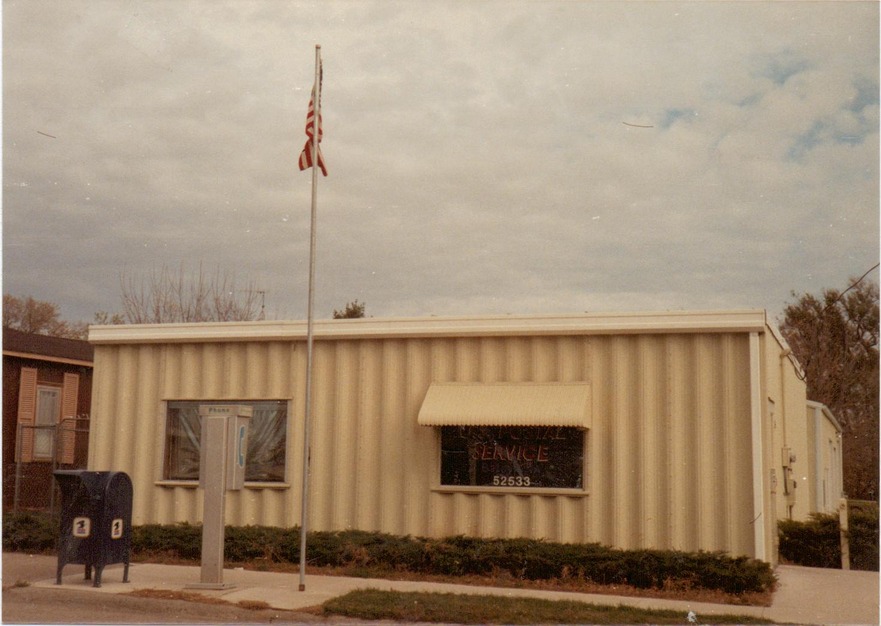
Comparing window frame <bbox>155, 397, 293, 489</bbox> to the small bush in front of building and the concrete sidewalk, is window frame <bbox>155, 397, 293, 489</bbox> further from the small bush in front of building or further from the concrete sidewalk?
the small bush in front of building

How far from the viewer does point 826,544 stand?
15203mm

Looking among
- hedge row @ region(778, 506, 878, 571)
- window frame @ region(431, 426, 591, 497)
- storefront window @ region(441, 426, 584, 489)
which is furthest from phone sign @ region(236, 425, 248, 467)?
hedge row @ region(778, 506, 878, 571)

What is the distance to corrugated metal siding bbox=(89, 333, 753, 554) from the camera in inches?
506

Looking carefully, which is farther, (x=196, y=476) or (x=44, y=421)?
(x=44, y=421)

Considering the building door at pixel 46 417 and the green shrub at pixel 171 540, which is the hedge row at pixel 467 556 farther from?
the building door at pixel 46 417

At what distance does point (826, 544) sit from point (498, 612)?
7.74 metres

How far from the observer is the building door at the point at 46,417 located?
81.6ft

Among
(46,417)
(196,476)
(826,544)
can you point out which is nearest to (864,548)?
(826,544)

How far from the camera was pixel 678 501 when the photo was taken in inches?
506

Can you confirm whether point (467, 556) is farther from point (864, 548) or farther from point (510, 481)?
point (864, 548)

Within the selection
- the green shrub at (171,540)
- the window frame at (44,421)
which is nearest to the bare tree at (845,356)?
the window frame at (44,421)

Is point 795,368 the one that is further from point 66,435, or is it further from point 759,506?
point 66,435

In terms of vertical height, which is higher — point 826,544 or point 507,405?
point 507,405

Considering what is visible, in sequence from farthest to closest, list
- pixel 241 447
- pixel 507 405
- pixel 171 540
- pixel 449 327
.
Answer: pixel 449 327, pixel 171 540, pixel 507 405, pixel 241 447
